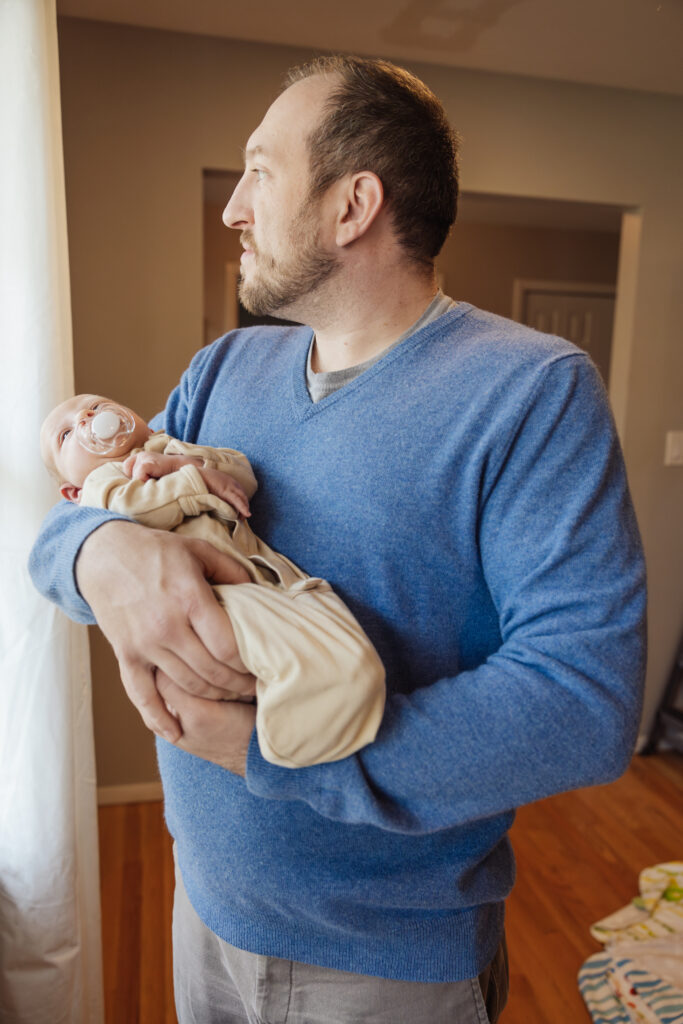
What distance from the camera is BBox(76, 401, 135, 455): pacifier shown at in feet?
3.14

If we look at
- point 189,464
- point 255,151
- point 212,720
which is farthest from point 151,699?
point 255,151

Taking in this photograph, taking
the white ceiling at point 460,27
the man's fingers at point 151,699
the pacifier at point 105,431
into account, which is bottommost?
the man's fingers at point 151,699

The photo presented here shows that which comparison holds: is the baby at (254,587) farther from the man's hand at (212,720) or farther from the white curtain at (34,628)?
the white curtain at (34,628)

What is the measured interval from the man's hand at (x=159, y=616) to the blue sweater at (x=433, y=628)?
59 millimetres

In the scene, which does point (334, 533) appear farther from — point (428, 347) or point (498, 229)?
point (498, 229)

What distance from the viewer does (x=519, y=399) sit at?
0.73 metres

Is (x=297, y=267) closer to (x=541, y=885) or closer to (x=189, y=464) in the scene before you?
(x=189, y=464)

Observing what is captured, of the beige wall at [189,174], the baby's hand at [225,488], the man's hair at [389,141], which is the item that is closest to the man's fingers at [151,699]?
the baby's hand at [225,488]

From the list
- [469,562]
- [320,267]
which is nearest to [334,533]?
[469,562]

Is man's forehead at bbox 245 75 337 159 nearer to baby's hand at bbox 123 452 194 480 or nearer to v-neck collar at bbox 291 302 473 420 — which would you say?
v-neck collar at bbox 291 302 473 420

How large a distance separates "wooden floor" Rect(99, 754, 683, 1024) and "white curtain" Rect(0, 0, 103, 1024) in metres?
0.35

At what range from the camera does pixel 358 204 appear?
862mm

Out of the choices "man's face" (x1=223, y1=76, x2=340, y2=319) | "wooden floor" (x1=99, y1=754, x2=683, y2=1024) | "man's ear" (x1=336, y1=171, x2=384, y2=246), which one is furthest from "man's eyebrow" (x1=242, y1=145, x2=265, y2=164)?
"wooden floor" (x1=99, y1=754, x2=683, y2=1024)

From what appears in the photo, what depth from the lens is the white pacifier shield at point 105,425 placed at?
Answer: 0.95m
